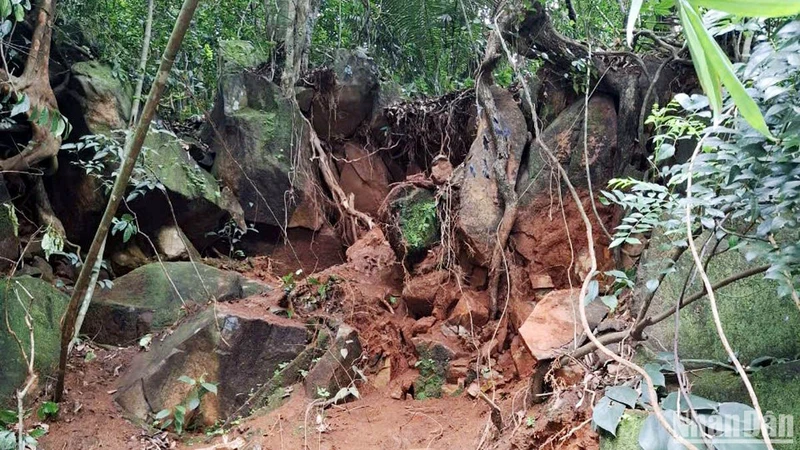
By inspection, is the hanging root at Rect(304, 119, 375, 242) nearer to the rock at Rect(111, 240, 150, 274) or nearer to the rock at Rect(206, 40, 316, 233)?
the rock at Rect(206, 40, 316, 233)

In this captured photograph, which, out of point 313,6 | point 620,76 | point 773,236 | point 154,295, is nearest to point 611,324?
point 773,236

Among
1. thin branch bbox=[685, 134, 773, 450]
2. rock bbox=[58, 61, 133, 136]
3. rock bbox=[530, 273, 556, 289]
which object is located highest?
rock bbox=[58, 61, 133, 136]

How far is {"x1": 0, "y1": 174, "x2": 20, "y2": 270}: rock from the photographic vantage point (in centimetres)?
437

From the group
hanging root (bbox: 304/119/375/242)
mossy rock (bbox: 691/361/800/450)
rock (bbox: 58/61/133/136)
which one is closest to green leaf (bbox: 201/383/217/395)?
hanging root (bbox: 304/119/375/242)

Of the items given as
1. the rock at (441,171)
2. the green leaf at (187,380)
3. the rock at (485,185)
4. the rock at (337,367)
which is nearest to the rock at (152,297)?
the green leaf at (187,380)

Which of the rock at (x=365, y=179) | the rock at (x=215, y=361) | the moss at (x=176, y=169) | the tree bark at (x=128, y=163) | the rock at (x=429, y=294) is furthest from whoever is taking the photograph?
the rock at (x=365, y=179)

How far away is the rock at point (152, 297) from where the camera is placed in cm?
496

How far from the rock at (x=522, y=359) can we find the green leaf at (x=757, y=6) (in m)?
3.41

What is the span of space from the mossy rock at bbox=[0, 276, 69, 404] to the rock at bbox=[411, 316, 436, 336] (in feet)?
9.60

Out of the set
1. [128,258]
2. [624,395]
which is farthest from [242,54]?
[624,395]

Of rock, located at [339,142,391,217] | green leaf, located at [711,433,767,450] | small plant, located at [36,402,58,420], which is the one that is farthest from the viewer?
rock, located at [339,142,391,217]

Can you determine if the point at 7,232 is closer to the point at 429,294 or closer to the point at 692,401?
the point at 429,294

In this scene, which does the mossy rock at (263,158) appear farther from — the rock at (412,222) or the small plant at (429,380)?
the small plant at (429,380)

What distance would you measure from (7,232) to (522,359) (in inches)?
174
